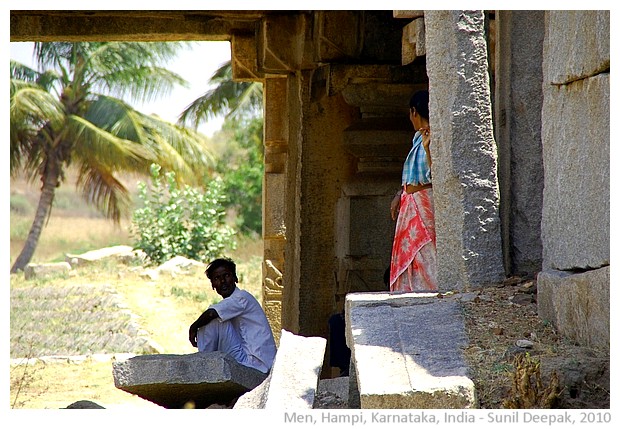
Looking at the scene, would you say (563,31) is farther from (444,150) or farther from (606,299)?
(606,299)

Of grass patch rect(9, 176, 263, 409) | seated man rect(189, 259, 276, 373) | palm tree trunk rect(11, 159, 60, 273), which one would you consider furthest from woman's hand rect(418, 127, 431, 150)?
palm tree trunk rect(11, 159, 60, 273)

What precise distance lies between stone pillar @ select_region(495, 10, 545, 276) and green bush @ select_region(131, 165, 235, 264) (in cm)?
1518

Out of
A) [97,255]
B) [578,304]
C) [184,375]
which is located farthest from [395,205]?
[97,255]

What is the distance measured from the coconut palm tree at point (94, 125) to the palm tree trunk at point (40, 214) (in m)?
0.02

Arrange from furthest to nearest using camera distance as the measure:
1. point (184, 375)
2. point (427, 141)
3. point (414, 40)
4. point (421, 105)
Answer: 1. point (414, 40)
2. point (184, 375)
3. point (421, 105)
4. point (427, 141)

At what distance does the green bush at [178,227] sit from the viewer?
2052 centimetres

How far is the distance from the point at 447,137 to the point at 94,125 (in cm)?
1849

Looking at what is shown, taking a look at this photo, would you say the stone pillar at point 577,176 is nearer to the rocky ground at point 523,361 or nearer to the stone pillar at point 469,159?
the rocky ground at point 523,361

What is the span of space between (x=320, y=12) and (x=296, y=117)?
1229 millimetres

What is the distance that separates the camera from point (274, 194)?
10.9 m

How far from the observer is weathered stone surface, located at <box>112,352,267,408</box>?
6.34 m

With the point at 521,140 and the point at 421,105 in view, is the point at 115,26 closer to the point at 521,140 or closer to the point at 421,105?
the point at 421,105
